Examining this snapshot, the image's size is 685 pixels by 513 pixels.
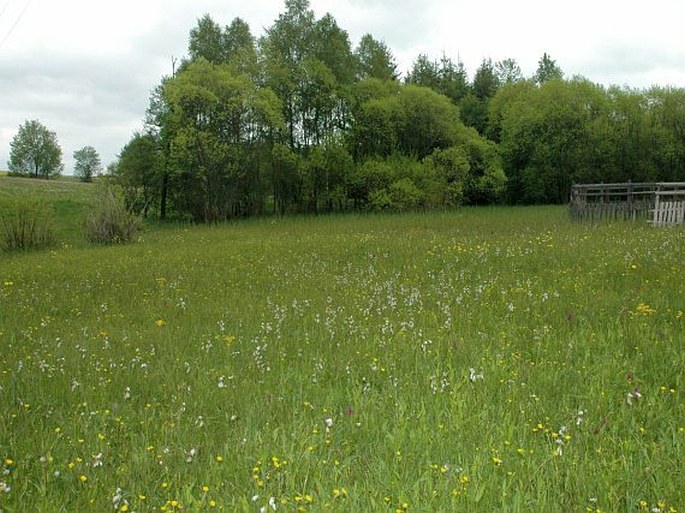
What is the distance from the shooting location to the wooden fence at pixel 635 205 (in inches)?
891

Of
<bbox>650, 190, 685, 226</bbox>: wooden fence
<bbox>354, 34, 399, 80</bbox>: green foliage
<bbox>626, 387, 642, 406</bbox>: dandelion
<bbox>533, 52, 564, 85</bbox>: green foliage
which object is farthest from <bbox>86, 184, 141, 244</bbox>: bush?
<bbox>533, 52, 564, 85</bbox>: green foliage

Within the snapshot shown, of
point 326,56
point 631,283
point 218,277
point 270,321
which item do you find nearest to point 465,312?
point 270,321

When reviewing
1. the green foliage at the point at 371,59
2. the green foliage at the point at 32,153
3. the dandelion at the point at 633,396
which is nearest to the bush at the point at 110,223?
the dandelion at the point at 633,396

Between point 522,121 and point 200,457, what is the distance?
2226 inches

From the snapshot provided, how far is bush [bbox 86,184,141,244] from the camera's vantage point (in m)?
26.0

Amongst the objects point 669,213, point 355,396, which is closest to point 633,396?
point 355,396

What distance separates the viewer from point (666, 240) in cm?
1538

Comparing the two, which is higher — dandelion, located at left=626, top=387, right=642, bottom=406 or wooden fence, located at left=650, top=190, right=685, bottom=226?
wooden fence, located at left=650, top=190, right=685, bottom=226

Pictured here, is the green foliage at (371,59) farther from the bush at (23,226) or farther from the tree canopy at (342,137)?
the bush at (23,226)

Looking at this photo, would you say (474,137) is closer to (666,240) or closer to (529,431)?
(666,240)

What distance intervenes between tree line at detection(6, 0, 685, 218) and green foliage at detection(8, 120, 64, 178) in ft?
276

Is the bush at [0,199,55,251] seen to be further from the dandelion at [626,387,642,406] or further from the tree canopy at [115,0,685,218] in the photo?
the dandelion at [626,387,642,406]

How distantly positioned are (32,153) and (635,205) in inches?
4934

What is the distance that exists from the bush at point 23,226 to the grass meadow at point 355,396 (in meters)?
14.4
